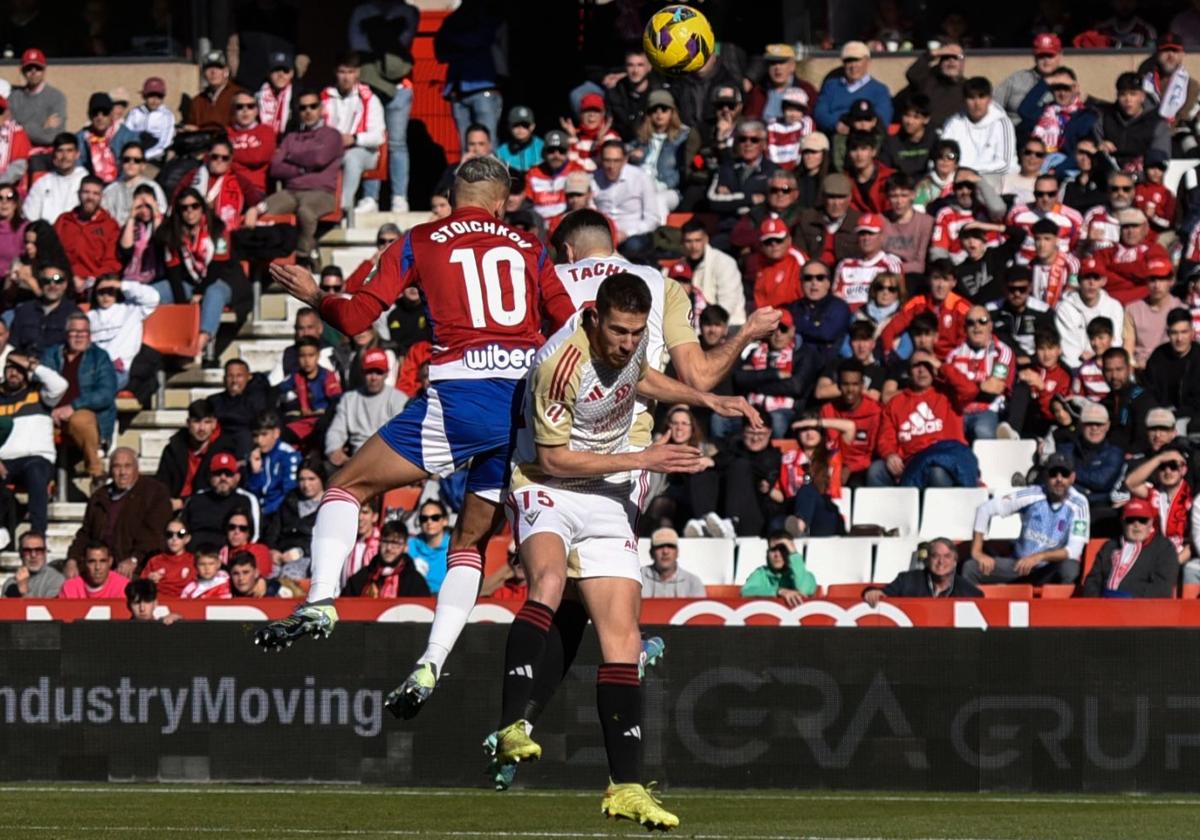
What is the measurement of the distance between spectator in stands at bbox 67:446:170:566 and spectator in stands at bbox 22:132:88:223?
431cm

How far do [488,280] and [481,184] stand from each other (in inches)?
19.2

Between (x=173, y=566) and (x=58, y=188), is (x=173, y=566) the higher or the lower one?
the lower one

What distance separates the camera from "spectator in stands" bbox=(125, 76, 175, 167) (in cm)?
2278

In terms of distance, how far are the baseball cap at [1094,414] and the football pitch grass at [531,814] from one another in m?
3.52

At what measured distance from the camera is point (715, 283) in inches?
760

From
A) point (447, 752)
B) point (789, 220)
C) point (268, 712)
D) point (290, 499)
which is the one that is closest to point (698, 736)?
point (447, 752)

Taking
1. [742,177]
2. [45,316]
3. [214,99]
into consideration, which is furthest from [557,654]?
[214,99]

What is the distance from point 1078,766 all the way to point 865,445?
13.0 ft

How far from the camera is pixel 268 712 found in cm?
1534

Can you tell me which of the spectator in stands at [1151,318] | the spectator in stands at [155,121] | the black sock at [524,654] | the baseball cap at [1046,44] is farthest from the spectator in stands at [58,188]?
the black sock at [524,654]

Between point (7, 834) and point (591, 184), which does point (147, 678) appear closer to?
point (7, 834)

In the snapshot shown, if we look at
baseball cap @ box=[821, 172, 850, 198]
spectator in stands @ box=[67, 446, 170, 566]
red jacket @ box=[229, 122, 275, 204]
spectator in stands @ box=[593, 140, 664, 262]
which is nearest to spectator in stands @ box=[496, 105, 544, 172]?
spectator in stands @ box=[593, 140, 664, 262]

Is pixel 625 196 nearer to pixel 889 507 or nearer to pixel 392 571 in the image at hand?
pixel 889 507

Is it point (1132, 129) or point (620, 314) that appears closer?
point (620, 314)
